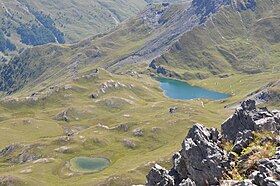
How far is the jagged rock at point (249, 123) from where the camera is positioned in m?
38.0

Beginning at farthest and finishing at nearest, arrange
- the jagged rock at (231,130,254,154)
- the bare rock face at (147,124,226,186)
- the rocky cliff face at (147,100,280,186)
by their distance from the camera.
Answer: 1. the jagged rock at (231,130,254,154)
2. the bare rock face at (147,124,226,186)
3. the rocky cliff face at (147,100,280,186)

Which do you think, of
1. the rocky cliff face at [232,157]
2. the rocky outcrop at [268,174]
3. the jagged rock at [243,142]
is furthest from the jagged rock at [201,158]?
the rocky outcrop at [268,174]

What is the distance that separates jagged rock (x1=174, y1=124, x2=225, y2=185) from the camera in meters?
32.5

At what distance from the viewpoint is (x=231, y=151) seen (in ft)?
111

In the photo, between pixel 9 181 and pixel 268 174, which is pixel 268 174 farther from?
pixel 9 181

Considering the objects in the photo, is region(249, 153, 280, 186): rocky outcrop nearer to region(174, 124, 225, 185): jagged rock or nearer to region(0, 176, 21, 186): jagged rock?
region(174, 124, 225, 185): jagged rock

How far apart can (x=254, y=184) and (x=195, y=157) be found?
37.0 ft

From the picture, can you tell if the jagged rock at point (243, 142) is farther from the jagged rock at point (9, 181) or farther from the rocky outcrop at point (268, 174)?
the jagged rock at point (9, 181)

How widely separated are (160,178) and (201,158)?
5604 millimetres

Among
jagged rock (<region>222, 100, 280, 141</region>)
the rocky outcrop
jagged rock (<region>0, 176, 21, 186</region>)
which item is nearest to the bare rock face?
jagged rock (<region>222, 100, 280, 141</region>)

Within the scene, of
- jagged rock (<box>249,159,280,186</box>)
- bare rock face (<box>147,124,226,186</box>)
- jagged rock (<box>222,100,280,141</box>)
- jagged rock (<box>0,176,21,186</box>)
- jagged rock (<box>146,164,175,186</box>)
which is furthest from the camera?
jagged rock (<box>0,176,21,186</box>)

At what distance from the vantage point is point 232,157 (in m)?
32.7

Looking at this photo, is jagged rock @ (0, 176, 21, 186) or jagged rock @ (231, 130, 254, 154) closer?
jagged rock @ (231, 130, 254, 154)

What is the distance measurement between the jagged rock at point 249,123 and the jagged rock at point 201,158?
12.8 feet
